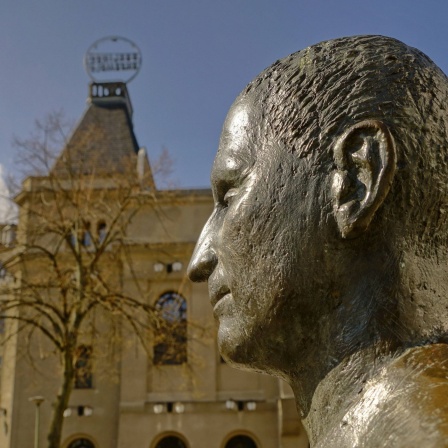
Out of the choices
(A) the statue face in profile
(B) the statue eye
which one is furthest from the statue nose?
(B) the statue eye

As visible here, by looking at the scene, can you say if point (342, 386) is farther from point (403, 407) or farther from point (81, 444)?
point (81, 444)

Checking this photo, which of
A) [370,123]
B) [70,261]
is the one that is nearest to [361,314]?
[370,123]

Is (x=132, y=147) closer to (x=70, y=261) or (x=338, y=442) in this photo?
(x=70, y=261)

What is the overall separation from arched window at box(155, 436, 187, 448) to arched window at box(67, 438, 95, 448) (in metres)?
2.06

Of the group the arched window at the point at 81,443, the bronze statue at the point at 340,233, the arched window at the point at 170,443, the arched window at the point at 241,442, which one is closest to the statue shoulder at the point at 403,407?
the bronze statue at the point at 340,233

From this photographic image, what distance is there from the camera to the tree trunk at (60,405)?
44.2 feet

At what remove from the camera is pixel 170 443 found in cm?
2258

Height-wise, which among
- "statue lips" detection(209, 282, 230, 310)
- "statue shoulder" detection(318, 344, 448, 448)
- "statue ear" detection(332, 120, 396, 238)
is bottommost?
"statue shoulder" detection(318, 344, 448, 448)

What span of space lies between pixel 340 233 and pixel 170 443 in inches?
867

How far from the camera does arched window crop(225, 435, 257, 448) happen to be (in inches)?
882

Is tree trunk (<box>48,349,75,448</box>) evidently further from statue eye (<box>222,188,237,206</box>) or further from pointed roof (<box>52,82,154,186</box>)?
statue eye (<box>222,188,237,206</box>)

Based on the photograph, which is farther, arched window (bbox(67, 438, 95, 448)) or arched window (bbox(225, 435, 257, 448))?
arched window (bbox(67, 438, 95, 448))

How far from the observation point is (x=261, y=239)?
5.55ft

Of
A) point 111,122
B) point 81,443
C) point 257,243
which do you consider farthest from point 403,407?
point 111,122
